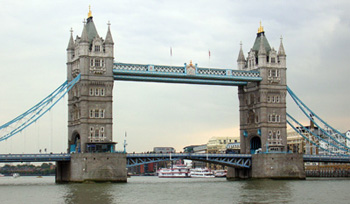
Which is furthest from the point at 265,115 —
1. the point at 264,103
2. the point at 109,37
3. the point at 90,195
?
the point at 90,195

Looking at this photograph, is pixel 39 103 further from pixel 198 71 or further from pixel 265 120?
pixel 265 120

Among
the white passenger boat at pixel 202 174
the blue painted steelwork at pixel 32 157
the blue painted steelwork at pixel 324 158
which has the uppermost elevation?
the blue painted steelwork at pixel 32 157

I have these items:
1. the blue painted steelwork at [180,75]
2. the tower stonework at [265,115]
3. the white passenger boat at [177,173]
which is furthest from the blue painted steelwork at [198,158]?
the white passenger boat at [177,173]

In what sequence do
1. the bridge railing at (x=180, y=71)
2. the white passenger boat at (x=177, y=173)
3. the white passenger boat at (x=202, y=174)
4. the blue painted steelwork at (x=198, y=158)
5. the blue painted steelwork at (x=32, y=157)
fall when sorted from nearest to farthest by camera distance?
the blue painted steelwork at (x=32, y=157)
the blue painted steelwork at (x=198, y=158)
the bridge railing at (x=180, y=71)
the white passenger boat at (x=202, y=174)
the white passenger boat at (x=177, y=173)

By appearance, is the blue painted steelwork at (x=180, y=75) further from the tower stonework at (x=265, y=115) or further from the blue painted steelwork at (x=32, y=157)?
the blue painted steelwork at (x=32, y=157)

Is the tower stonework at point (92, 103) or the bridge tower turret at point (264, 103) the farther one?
the bridge tower turret at point (264, 103)

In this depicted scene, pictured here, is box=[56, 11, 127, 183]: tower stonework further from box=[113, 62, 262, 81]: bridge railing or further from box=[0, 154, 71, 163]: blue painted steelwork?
box=[113, 62, 262, 81]: bridge railing

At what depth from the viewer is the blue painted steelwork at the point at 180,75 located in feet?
361

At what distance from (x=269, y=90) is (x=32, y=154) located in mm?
45981

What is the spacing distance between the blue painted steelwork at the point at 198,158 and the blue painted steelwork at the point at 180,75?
43.6 ft

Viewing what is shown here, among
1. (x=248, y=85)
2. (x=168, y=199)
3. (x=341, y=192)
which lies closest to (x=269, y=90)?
(x=248, y=85)

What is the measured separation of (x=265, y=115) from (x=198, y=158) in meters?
16.4

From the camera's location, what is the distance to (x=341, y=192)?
267 feet

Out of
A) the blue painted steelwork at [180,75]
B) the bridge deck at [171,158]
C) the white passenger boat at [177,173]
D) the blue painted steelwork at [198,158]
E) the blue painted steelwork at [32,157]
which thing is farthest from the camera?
the white passenger boat at [177,173]
